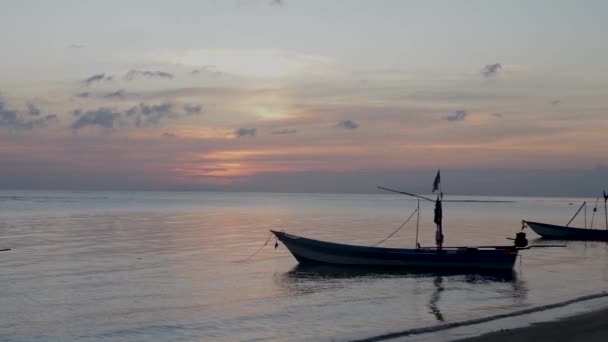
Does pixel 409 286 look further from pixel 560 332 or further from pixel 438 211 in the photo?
pixel 560 332

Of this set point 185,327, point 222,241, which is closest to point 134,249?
point 222,241

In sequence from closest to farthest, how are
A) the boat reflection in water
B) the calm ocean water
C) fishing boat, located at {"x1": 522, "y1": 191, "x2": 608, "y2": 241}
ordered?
1. the calm ocean water
2. the boat reflection in water
3. fishing boat, located at {"x1": 522, "y1": 191, "x2": 608, "y2": 241}

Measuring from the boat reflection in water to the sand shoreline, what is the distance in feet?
11.0

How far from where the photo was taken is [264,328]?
17031 millimetres

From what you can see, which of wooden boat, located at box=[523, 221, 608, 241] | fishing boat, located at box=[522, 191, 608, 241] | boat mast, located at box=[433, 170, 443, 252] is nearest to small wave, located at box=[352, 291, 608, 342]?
boat mast, located at box=[433, 170, 443, 252]

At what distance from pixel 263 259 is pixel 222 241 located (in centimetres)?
1104

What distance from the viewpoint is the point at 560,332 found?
14.6 metres

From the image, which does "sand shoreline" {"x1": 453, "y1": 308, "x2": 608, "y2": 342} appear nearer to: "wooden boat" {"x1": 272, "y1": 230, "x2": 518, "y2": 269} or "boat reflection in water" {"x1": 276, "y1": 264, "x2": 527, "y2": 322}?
"boat reflection in water" {"x1": 276, "y1": 264, "x2": 527, "y2": 322}

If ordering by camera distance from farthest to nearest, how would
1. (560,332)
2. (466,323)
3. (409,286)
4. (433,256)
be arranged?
(433,256), (409,286), (466,323), (560,332)

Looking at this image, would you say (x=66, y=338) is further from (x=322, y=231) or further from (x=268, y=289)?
(x=322, y=231)

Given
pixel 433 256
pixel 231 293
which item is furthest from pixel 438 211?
pixel 231 293

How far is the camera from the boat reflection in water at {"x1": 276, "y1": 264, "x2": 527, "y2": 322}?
2169 centimetres

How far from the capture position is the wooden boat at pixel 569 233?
5100 cm

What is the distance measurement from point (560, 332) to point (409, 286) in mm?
11214
